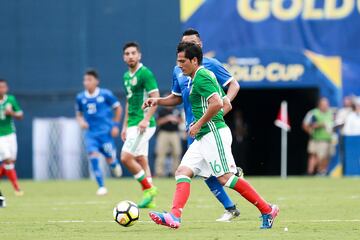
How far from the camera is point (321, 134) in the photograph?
1125 inches

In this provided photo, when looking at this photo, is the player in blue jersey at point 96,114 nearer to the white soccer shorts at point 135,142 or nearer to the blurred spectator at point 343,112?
the white soccer shorts at point 135,142

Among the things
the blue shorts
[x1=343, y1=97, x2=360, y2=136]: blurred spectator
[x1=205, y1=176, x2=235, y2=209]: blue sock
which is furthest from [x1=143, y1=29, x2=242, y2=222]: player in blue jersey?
[x1=343, y1=97, x2=360, y2=136]: blurred spectator

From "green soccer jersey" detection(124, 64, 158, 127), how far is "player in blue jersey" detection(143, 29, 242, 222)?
3.11 meters

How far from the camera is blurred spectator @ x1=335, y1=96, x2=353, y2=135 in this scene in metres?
27.3

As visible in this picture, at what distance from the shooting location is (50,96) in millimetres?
29859

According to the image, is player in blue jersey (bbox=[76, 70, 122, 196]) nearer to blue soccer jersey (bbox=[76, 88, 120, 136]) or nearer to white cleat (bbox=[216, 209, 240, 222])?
blue soccer jersey (bbox=[76, 88, 120, 136])

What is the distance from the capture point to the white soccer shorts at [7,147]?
800 inches

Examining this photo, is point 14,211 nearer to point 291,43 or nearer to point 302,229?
point 302,229

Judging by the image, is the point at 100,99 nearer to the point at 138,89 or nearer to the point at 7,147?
the point at 7,147

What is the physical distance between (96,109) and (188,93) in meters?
9.07

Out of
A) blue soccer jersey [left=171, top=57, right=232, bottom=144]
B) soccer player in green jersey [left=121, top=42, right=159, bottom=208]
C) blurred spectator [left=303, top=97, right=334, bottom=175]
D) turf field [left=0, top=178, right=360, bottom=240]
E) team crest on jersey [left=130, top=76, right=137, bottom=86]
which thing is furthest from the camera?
blurred spectator [left=303, top=97, right=334, bottom=175]

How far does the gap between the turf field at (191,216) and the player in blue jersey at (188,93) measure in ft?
1.07

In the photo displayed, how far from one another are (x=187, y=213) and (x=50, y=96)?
16.7m

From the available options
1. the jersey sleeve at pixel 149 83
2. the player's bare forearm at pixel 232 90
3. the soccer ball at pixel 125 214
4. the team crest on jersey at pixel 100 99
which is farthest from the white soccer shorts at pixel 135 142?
the team crest on jersey at pixel 100 99
